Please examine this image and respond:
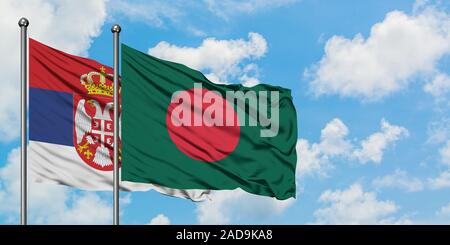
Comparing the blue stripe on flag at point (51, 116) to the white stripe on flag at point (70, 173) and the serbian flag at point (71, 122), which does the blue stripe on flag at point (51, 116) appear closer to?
the serbian flag at point (71, 122)

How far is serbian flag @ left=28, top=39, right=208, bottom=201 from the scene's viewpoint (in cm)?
1562

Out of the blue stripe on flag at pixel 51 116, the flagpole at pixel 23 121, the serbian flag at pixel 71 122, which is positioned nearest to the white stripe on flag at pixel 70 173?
the serbian flag at pixel 71 122

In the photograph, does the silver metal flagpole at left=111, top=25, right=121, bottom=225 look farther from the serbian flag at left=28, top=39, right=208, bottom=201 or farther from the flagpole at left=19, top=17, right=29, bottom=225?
the flagpole at left=19, top=17, right=29, bottom=225

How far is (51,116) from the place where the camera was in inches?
621

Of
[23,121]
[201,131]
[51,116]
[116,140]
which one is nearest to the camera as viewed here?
[23,121]

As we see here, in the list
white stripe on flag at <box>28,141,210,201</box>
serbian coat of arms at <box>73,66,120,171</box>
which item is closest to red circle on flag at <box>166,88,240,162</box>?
white stripe on flag at <box>28,141,210,201</box>

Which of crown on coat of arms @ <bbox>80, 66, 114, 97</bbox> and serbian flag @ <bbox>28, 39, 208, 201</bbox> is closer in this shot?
serbian flag @ <bbox>28, 39, 208, 201</bbox>

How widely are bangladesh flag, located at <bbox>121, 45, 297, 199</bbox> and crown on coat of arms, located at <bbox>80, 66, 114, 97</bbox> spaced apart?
0.46 metres

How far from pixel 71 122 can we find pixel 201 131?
2.89 metres

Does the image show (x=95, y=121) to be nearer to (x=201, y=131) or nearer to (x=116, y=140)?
(x=116, y=140)

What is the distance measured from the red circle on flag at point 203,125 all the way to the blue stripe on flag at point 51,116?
209 cm

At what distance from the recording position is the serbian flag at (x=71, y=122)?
15.6 m

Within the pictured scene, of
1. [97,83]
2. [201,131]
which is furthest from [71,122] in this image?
[201,131]
